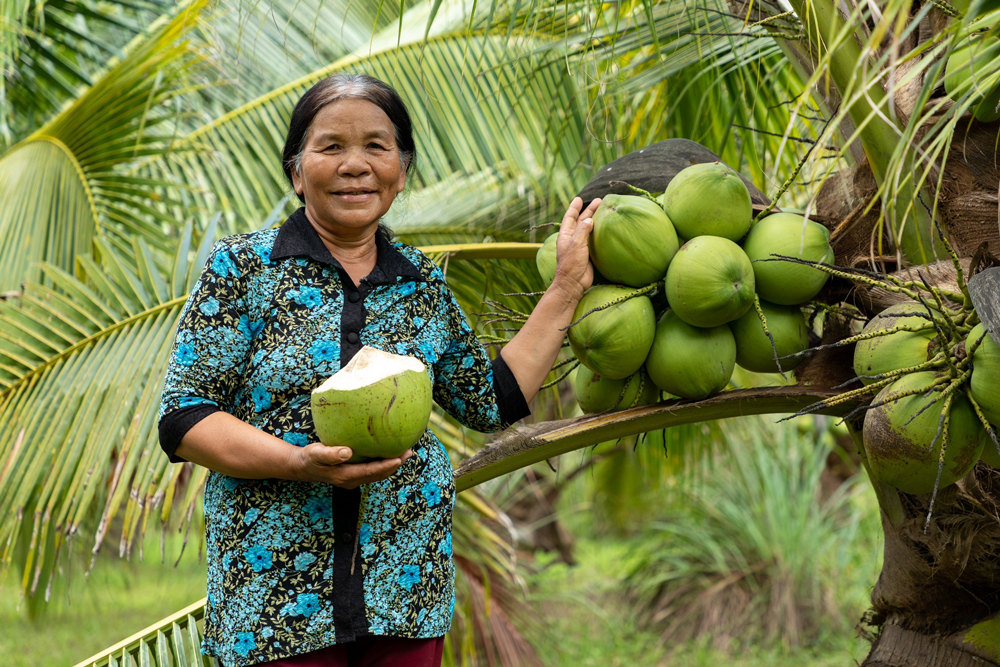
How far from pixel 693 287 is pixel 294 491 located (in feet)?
2.40

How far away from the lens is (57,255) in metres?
3.08

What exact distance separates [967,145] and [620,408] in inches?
31.4

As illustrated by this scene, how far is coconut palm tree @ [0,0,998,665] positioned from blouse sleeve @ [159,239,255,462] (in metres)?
0.44

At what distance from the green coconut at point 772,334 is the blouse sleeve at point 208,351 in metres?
0.87

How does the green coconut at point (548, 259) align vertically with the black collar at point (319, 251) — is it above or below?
below

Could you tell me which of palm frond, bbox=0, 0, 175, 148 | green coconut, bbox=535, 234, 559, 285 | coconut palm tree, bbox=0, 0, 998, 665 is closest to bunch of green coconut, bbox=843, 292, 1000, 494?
coconut palm tree, bbox=0, 0, 998, 665

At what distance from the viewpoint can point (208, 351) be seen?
138 cm

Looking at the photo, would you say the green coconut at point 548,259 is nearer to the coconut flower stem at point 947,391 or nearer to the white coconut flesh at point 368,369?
the white coconut flesh at point 368,369

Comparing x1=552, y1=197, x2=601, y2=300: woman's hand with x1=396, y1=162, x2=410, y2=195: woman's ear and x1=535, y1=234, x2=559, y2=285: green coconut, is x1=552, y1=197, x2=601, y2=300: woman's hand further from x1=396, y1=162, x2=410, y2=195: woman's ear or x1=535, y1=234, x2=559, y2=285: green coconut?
x1=396, y1=162, x2=410, y2=195: woman's ear

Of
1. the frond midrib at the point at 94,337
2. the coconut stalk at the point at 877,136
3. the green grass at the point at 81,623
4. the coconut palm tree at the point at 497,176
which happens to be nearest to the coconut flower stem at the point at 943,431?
the coconut palm tree at the point at 497,176

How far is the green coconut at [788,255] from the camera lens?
4.99ft

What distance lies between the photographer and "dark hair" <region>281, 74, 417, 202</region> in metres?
1.51

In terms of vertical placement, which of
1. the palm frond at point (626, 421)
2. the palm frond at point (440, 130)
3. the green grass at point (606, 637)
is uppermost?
the palm frond at point (440, 130)

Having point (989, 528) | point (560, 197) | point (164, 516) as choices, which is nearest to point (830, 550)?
point (560, 197)
